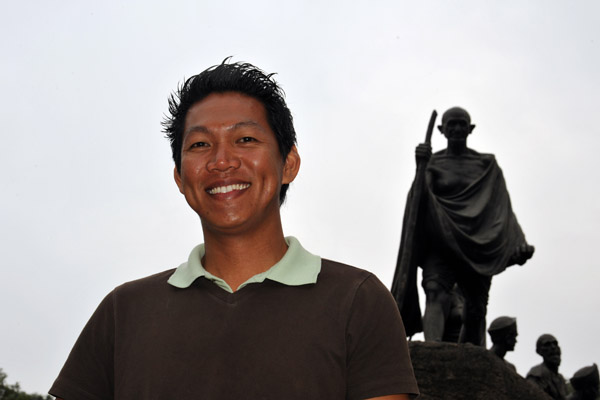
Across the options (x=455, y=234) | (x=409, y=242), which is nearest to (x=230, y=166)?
(x=409, y=242)

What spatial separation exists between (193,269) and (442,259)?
5.76 metres

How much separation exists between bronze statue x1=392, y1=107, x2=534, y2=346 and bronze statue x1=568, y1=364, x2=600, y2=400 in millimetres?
1152

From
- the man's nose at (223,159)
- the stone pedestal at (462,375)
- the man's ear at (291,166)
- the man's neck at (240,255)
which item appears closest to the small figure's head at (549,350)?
the stone pedestal at (462,375)

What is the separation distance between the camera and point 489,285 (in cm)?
751

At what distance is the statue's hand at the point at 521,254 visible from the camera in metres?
7.45

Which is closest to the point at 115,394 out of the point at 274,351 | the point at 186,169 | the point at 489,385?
the point at 274,351

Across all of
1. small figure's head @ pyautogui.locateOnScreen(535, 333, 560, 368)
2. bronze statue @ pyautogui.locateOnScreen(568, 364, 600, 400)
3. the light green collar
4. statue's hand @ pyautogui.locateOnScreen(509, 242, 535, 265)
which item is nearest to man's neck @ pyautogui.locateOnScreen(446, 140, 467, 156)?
statue's hand @ pyautogui.locateOnScreen(509, 242, 535, 265)

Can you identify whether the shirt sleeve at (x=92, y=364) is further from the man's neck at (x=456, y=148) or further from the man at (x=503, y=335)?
the man's neck at (x=456, y=148)

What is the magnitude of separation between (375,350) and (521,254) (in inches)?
243

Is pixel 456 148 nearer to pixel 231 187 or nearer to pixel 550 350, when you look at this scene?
pixel 550 350

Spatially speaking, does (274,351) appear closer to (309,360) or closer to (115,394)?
(309,360)

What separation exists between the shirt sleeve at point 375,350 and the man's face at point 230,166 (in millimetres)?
272

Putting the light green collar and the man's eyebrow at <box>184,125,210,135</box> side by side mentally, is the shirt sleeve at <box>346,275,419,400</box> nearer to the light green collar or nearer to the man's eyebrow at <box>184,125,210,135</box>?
the light green collar

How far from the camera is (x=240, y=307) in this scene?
5.25ft
